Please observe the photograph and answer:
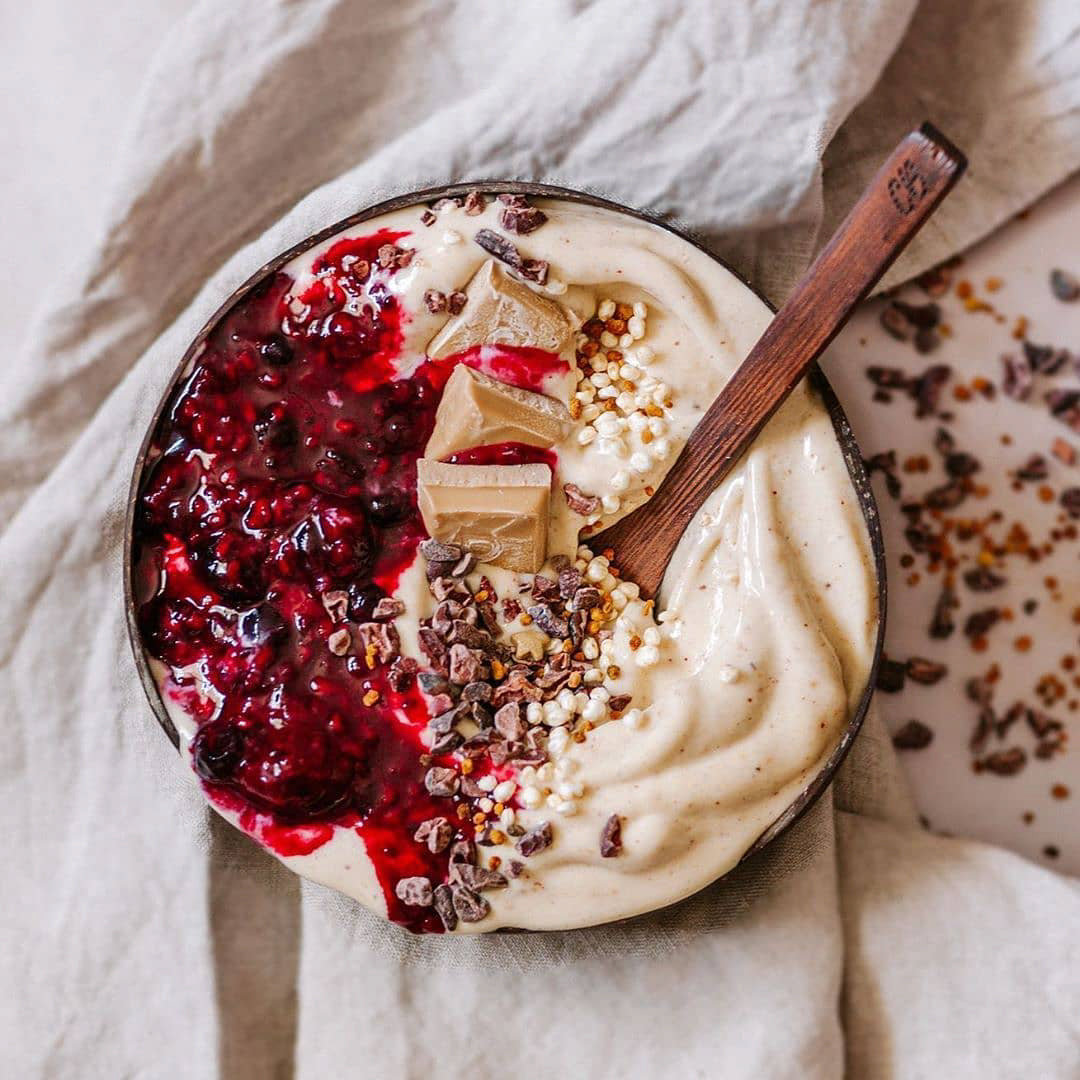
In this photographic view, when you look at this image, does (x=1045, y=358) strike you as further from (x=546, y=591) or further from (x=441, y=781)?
(x=441, y=781)

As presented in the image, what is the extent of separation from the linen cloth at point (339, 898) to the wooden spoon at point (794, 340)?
0.35 meters

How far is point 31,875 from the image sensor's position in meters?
1.72

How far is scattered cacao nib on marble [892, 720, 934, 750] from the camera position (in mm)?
1827

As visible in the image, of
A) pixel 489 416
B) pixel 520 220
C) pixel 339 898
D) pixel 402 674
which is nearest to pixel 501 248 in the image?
pixel 520 220

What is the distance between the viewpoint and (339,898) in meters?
1.67

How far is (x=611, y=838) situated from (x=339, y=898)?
0.52 metres

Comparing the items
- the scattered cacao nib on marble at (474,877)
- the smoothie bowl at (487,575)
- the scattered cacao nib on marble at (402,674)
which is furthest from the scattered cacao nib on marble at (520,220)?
the scattered cacao nib on marble at (474,877)

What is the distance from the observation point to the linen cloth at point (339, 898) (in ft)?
5.36

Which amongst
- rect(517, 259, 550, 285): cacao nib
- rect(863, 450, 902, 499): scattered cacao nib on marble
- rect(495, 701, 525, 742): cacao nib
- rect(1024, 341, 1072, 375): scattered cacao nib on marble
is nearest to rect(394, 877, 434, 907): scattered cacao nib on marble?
rect(495, 701, 525, 742): cacao nib

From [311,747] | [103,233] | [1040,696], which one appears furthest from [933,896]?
[103,233]

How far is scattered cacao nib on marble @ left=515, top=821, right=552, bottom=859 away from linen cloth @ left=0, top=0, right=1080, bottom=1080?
36cm

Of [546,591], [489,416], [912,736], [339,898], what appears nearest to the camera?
[489,416]

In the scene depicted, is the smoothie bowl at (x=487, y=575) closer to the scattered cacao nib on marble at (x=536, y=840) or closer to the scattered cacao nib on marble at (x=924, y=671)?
the scattered cacao nib on marble at (x=536, y=840)

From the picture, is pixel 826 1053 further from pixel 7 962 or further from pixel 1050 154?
pixel 1050 154
